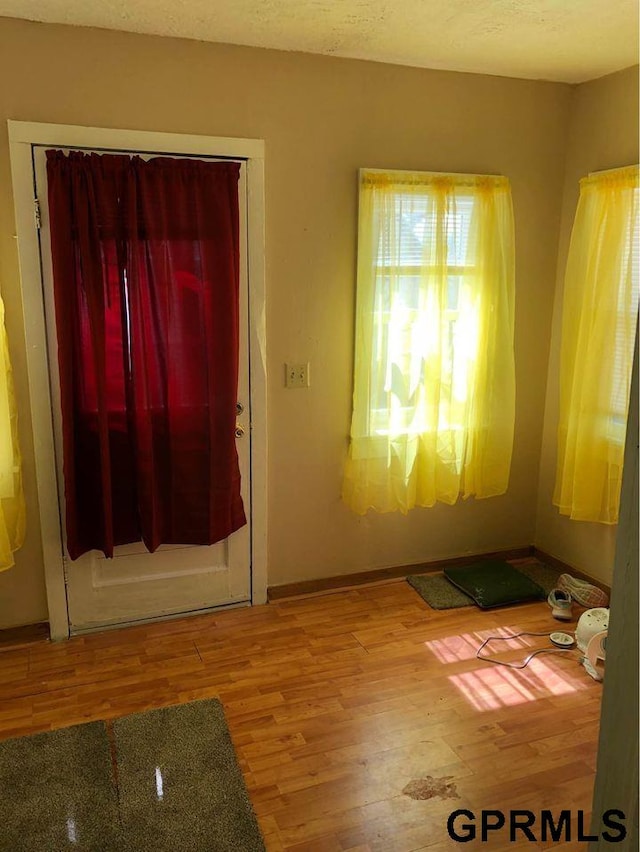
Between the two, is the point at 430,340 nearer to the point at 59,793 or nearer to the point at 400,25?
the point at 400,25

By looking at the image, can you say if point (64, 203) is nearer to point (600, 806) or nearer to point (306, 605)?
point (306, 605)

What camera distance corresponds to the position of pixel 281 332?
3.16m

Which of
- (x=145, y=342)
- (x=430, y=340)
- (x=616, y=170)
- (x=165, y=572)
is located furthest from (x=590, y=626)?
(x=145, y=342)

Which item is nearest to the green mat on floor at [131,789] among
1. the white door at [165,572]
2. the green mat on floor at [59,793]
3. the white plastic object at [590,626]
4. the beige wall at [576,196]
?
A: the green mat on floor at [59,793]

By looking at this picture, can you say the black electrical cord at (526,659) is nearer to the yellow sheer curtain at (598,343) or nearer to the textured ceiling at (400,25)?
the yellow sheer curtain at (598,343)

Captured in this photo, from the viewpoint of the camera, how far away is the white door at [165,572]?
3006 millimetres

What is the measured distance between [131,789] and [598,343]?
272cm

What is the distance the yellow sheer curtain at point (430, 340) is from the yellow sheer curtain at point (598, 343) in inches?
12.1

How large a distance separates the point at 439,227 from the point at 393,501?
4.51ft

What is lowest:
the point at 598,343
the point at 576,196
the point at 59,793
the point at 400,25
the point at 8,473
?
the point at 59,793

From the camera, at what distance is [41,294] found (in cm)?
274

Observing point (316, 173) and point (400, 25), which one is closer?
point (400, 25)

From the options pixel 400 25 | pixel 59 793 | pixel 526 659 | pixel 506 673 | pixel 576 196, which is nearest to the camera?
pixel 59 793

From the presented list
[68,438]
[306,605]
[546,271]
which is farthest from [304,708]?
[546,271]
